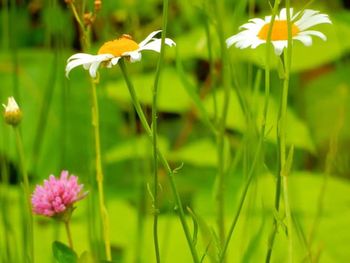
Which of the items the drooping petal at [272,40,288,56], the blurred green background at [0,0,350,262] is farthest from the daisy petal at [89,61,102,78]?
the blurred green background at [0,0,350,262]

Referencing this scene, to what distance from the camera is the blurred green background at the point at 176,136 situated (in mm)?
909

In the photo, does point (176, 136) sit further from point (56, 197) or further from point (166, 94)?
point (56, 197)

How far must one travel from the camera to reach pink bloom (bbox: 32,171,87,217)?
0.55m

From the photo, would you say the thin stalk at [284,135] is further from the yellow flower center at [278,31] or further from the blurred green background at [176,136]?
the blurred green background at [176,136]

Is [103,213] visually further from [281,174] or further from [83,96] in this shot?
[83,96]

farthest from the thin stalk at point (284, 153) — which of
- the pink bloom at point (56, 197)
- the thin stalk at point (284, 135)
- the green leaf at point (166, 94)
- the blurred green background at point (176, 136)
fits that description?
the green leaf at point (166, 94)

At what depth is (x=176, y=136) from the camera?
145 cm

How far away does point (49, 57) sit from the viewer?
1456mm

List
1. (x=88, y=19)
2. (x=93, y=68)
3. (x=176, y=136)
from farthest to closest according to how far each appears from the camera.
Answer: (x=176, y=136) → (x=88, y=19) → (x=93, y=68)

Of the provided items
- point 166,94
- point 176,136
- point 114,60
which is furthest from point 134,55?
point 176,136

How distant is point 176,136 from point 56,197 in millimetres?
906

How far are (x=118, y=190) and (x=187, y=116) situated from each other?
0.69ft

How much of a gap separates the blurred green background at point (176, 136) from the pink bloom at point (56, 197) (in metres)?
0.20

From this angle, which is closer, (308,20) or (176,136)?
(308,20)
